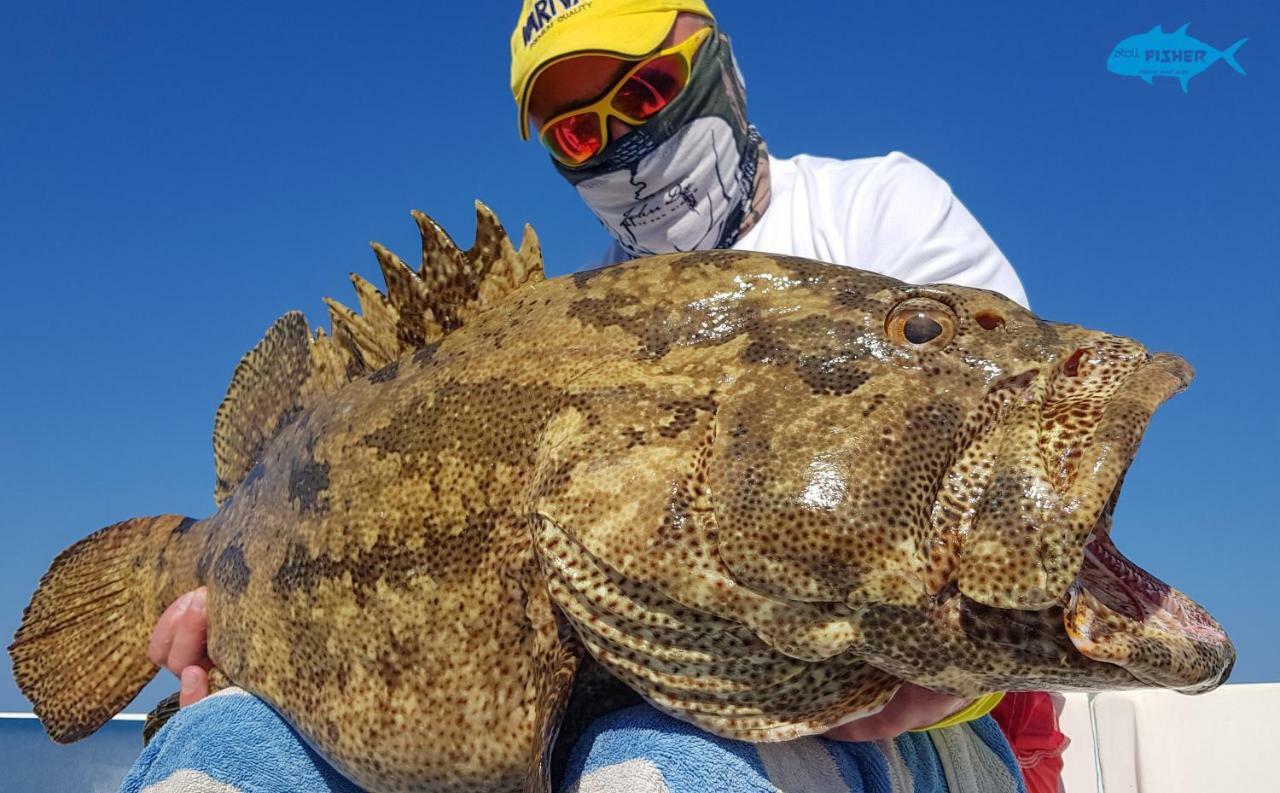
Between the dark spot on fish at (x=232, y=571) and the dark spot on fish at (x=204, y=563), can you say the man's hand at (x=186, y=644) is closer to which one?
the dark spot on fish at (x=204, y=563)

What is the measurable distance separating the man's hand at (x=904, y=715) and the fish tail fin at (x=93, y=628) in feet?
7.83

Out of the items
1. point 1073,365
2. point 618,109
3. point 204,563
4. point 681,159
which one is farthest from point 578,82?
point 1073,365

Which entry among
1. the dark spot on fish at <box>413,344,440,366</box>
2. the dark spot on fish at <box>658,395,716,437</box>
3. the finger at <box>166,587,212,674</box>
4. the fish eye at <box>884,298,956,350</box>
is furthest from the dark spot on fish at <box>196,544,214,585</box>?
the fish eye at <box>884,298,956,350</box>

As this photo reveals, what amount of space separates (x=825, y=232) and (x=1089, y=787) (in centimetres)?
347

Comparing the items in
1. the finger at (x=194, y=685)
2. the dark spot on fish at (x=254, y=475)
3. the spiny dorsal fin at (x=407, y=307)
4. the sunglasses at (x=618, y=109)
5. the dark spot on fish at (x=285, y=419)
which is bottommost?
the finger at (x=194, y=685)

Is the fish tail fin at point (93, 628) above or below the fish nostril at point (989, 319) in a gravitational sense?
below

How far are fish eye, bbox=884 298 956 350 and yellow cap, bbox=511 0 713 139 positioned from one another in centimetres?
257

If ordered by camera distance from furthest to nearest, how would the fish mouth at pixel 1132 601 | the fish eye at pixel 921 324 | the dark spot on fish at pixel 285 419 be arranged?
the dark spot on fish at pixel 285 419
the fish eye at pixel 921 324
the fish mouth at pixel 1132 601

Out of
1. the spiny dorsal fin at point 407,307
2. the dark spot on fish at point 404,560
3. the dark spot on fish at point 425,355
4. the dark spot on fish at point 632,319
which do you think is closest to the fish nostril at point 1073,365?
the dark spot on fish at point 632,319

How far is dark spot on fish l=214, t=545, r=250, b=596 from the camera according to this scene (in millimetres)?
3180

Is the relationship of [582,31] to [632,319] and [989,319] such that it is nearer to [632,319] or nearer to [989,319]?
[632,319]

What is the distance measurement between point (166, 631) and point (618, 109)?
2751mm

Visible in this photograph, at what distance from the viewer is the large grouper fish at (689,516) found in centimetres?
199

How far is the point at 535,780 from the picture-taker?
87.7 inches
